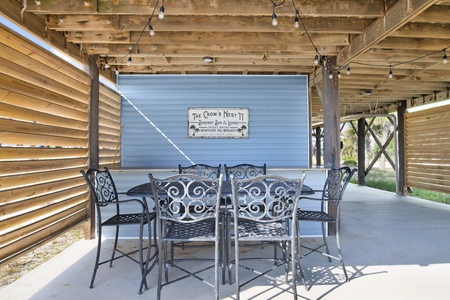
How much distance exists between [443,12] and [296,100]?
261 centimetres

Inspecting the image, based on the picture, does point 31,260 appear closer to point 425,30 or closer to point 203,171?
point 203,171

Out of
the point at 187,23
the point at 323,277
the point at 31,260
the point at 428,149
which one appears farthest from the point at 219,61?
the point at 428,149

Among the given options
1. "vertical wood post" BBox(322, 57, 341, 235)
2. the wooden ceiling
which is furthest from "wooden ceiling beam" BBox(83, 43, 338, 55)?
"vertical wood post" BBox(322, 57, 341, 235)

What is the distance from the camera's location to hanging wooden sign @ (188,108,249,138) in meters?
5.39

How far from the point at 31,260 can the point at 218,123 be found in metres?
3.42

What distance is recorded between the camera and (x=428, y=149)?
7695 millimetres

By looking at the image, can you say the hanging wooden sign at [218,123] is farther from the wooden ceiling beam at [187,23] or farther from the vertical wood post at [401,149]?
the vertical wood post at [401,149]

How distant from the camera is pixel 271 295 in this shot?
2.45 meters

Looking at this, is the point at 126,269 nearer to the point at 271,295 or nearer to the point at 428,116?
the point at 271,295

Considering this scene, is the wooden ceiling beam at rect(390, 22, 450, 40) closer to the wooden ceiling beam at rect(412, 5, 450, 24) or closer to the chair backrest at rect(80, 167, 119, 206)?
the wooden ceiling beam at rect(412, 5, 450, 24)

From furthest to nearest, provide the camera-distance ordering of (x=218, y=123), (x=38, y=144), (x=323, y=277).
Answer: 1. (x=218, y=123)
2. (x=38, y=144)
3. (x=323, y=277)

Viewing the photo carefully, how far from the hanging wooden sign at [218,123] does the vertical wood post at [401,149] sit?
5669 millimetres

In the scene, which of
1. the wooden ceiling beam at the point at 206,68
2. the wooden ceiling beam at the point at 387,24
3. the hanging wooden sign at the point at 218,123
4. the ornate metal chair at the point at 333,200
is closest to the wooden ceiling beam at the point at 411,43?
the wooden ceiling beam at the point at 387,24

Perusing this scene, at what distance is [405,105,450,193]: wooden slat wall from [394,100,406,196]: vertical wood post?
0.08 metres
